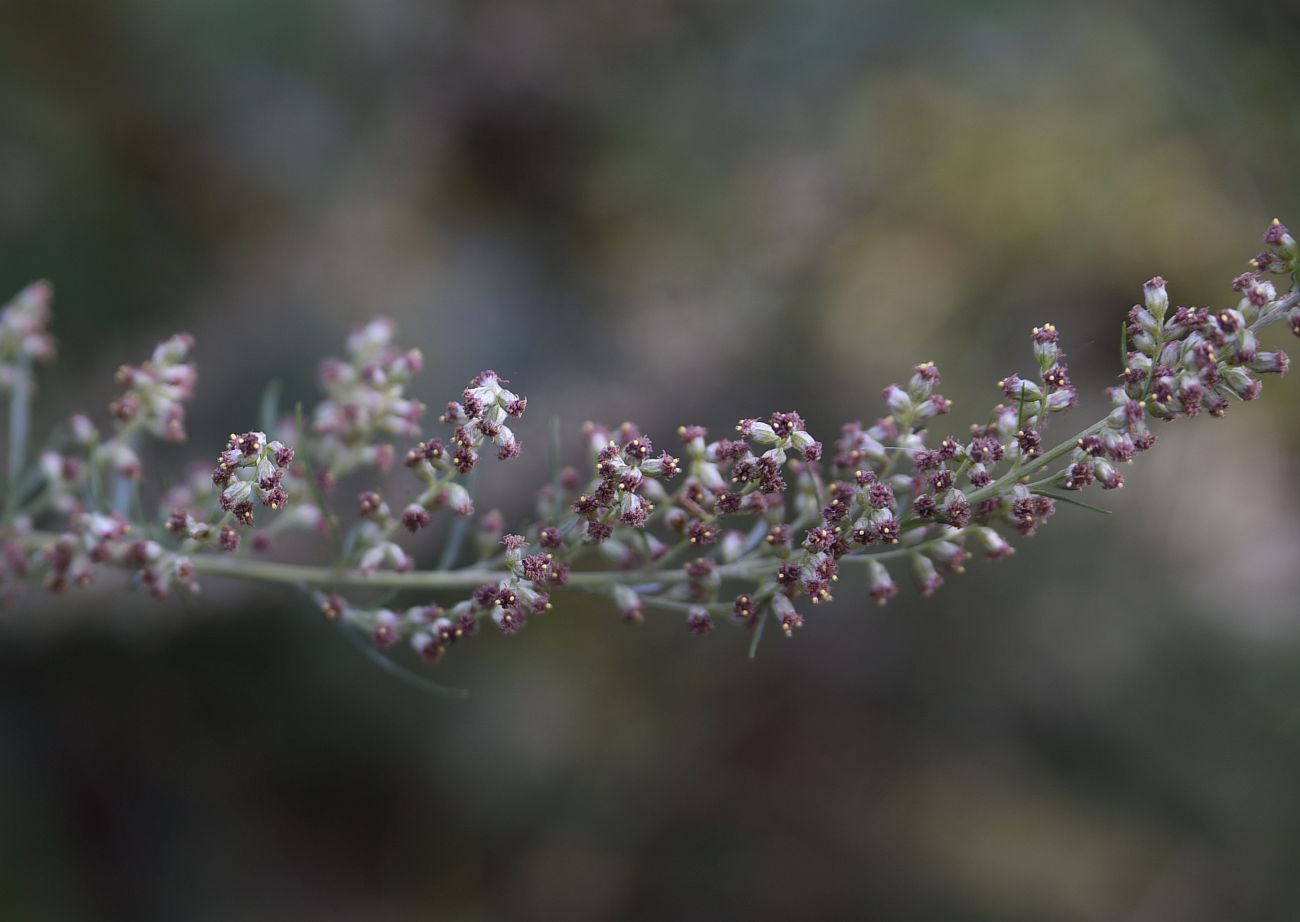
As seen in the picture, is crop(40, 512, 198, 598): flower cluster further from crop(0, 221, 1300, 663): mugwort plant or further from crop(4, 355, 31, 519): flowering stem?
crop(4, 355, 31, 519): flowering stem

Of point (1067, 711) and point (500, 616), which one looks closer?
point (500, 616)

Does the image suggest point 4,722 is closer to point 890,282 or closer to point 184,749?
point 184,749

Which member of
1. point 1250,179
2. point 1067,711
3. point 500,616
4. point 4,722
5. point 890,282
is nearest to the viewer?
point 500,616

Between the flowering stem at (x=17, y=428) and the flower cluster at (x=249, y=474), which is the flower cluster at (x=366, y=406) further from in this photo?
the flowering stem at (x=17, y=428)

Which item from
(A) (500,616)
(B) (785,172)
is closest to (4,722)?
(A) (500,616)

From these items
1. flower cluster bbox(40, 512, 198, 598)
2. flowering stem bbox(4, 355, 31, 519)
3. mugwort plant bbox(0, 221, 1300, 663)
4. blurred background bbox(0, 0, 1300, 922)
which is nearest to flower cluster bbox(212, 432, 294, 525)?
mugwort plant bbox(0, 221, 1300, 663)

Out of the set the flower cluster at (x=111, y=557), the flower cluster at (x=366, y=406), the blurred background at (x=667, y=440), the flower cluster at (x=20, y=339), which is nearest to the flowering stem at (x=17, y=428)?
the flower cluster at (x=20, y=339)
